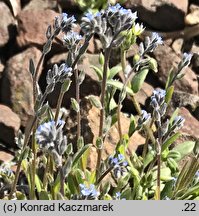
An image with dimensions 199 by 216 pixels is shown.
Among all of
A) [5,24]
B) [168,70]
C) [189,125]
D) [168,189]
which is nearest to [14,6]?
[5,24]

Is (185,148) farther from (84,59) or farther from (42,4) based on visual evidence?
(42,4)

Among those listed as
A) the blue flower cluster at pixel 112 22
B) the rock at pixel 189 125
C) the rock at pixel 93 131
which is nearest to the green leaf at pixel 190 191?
the rock at pixel 93 131

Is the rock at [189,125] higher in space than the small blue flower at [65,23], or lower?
lower

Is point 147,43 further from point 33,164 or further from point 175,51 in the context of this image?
point 175,51

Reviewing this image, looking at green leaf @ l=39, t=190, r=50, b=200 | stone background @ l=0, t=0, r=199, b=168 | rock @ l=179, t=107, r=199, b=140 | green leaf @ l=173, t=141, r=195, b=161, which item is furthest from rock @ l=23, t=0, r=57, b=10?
green leaf @ l=39, t=190, r=50, b=200

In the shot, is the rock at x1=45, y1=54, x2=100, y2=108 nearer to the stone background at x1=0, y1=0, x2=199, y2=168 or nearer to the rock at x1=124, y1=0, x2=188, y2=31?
the stone background at x1=0, y1=0, x2=199, y2=168

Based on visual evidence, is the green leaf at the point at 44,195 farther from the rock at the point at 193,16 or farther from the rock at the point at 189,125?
the rock at the point at 193,16
